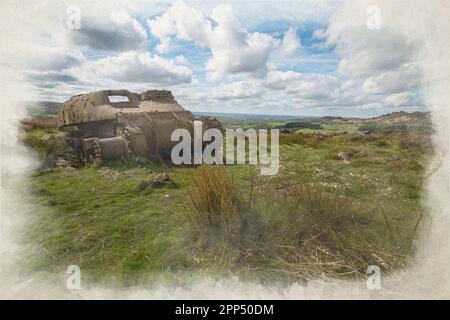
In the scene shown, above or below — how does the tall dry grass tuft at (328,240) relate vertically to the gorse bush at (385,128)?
below

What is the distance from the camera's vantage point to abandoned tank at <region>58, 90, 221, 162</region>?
10.6 m

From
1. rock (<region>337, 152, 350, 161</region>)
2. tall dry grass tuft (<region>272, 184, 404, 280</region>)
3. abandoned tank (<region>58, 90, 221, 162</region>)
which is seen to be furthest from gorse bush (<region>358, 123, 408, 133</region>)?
tall dry grass tuft (<region>272, 184, 404, 280</region>)

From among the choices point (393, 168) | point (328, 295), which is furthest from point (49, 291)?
point (393, 168)

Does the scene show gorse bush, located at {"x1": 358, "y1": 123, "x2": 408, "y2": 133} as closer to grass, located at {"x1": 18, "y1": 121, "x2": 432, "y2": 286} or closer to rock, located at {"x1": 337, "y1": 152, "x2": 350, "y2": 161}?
rock, located at {"x1": 337, "y1": 152, "x2": 350, "y2": 161}

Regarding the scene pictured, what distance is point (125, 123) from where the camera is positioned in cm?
1100

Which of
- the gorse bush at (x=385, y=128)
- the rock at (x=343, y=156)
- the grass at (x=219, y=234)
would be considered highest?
the gorse bush at (x=385, y=128)

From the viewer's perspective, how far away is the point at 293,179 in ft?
27.7

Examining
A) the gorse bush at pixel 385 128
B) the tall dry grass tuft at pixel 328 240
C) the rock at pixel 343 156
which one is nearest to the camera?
the tall dry grass tuft at pixel 328 240

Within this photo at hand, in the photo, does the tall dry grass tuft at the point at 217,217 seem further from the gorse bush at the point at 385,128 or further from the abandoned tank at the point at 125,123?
the gorse bush at the point at 385,128

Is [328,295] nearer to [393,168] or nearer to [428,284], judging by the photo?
[428,284]

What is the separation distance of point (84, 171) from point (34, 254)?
17.1ft

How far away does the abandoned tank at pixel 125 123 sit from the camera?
10.6 m

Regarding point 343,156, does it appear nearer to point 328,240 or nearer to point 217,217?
point 328,240

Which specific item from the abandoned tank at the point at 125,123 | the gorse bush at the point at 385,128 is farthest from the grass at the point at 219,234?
the gorse bush at the point at 385,128
